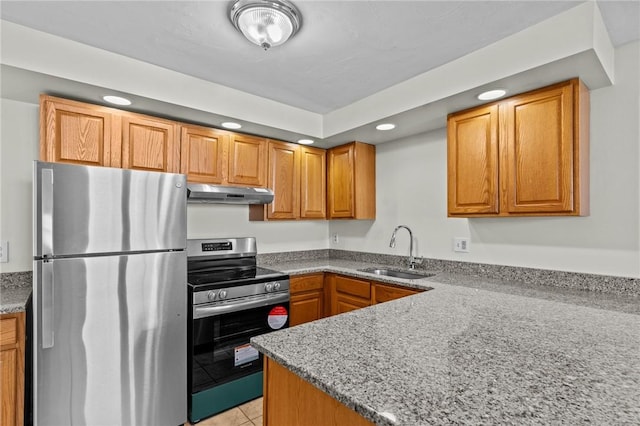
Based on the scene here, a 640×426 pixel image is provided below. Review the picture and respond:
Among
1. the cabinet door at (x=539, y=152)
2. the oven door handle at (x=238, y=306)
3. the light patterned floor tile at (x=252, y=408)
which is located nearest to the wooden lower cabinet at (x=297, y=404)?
the oven door handle at (x=238, y=306)

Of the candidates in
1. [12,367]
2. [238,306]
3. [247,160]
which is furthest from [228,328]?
[247,160]

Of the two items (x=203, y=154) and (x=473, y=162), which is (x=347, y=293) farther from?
(x=203, y=154)

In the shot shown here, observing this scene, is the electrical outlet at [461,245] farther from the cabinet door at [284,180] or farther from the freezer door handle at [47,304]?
the freezer door handle at [47,304]

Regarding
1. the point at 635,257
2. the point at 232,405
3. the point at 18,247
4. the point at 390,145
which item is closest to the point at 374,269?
the point at 390,145

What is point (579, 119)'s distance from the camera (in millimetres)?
1819

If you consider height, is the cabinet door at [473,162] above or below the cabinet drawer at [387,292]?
above

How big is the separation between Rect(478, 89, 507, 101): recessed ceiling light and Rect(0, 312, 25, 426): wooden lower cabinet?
2.94m

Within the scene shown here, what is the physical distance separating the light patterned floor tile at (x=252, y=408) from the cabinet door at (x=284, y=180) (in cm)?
150

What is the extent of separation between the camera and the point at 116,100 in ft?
7.02

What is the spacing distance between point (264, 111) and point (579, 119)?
2.13 m

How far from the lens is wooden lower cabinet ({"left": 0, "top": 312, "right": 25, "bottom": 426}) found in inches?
65.9

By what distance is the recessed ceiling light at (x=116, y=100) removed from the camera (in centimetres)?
209

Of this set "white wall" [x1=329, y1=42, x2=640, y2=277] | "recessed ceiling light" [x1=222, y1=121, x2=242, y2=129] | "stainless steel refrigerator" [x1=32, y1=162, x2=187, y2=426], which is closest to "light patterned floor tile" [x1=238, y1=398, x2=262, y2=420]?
"stainless steel refrigerator" [x1=32, y1=162, x2=187, y2=426]

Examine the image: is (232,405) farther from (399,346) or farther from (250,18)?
(250,18)
